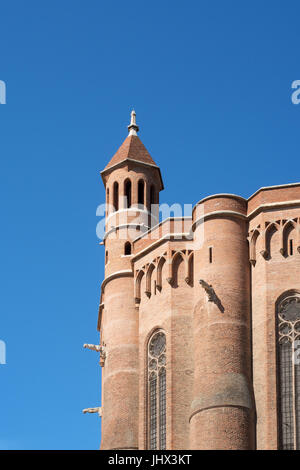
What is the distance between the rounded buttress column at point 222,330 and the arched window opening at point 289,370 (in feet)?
3.56

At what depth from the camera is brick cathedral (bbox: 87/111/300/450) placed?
5544cm

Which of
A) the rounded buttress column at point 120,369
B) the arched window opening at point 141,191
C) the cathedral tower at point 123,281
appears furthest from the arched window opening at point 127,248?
the arched window opening at point 141,191

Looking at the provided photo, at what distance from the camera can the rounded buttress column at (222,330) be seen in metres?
55.1

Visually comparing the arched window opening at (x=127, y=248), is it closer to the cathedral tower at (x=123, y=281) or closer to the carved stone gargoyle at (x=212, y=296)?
the cathedral tower at (x=123, y=281)

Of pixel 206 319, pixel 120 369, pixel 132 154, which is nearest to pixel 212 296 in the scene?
pixel 206 319

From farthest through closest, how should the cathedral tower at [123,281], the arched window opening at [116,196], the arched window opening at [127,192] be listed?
1. the arched window opening at [116,196]
2. the arched window opening at [127,192]
3. the cathedral tower at [123,281]

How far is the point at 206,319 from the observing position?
57.0 m

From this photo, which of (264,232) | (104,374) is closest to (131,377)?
(104,374)

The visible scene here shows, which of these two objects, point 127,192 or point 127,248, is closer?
point 127,248

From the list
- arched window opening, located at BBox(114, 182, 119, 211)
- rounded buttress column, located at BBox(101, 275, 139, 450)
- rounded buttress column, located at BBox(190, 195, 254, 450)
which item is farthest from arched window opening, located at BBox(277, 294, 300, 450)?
arched window opening, located at BBox(114, 182, 119, 211)

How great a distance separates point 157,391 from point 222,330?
3.84m

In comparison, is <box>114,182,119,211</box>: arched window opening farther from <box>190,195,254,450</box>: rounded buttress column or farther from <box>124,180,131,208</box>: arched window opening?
<box>190,195,254,450</box>: rounded buttress column

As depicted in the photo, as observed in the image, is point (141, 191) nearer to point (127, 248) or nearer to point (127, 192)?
point (127, 192)
